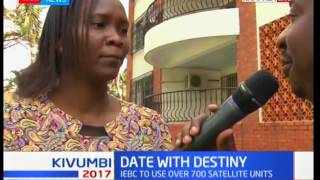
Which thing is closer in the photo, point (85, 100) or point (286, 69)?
point (286, 69)

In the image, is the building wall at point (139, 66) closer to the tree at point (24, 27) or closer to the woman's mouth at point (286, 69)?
the tree at point (24, 27)

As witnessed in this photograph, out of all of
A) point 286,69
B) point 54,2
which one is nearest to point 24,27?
point 54,2

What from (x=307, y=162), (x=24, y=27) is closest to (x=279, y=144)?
(x=307, y=162)

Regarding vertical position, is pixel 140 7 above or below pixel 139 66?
above

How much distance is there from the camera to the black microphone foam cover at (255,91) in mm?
3064

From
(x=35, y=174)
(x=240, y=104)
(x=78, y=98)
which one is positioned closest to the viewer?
(x=240, y=104)

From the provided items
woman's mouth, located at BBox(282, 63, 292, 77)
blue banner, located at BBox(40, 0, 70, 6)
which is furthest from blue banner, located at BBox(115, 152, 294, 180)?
blue banner, located at BBox(40, 0, 70, 6)

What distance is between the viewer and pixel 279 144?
315 centimetres

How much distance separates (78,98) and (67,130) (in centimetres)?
20

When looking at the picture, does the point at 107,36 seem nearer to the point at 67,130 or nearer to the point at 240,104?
the point at 67,130

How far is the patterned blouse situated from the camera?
10.5ft

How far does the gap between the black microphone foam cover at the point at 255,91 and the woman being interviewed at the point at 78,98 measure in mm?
237

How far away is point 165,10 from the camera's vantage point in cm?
326

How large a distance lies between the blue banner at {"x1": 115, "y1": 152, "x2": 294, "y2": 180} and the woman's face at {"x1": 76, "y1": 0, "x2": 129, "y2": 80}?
0.50 meters
